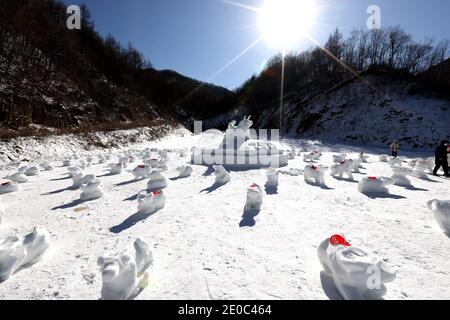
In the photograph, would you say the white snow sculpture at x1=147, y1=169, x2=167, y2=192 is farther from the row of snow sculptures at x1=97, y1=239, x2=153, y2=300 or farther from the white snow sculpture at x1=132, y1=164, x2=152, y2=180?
the row of snow sculptures at x1=97, y1=239, x2=153, y2=300

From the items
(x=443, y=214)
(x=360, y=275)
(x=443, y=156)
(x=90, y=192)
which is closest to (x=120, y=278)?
(x=360, y=275)

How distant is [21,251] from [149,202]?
2.55 metres

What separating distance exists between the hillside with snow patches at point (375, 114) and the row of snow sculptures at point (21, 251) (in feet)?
100.0

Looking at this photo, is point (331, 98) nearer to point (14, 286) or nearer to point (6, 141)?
point (6, 141)

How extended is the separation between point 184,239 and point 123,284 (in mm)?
1610

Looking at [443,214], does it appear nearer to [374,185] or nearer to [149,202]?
[374,185]

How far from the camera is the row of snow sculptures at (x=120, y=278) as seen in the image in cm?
288

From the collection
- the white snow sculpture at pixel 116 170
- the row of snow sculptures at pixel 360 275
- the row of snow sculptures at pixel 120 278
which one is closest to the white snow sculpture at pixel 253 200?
the row of snow sculptures at pixel 360 275

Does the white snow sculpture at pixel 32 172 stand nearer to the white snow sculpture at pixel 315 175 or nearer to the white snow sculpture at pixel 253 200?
the white snow sculpture at pixel 253 200

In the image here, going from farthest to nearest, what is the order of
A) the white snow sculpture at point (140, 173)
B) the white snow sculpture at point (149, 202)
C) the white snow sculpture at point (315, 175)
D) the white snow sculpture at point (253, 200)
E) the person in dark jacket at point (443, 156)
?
1. the person in dark jacket at point (443, 156)
2. the white snow sculpture at point (140, 173)
3. the white snow sculpture at point (315, 175)
4. the white snow sculpture at point (253, 200)
5. the white snow sculpture at point (149, 202)

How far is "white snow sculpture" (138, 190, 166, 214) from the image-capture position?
5.80 meters

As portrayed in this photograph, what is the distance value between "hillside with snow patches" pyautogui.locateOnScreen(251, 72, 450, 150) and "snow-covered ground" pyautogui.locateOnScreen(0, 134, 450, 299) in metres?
23.8

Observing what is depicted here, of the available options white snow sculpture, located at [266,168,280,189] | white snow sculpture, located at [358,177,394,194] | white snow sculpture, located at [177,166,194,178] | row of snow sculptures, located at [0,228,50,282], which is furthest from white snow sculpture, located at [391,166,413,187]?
row of snow sculptures, located at [0,228,50,282]
